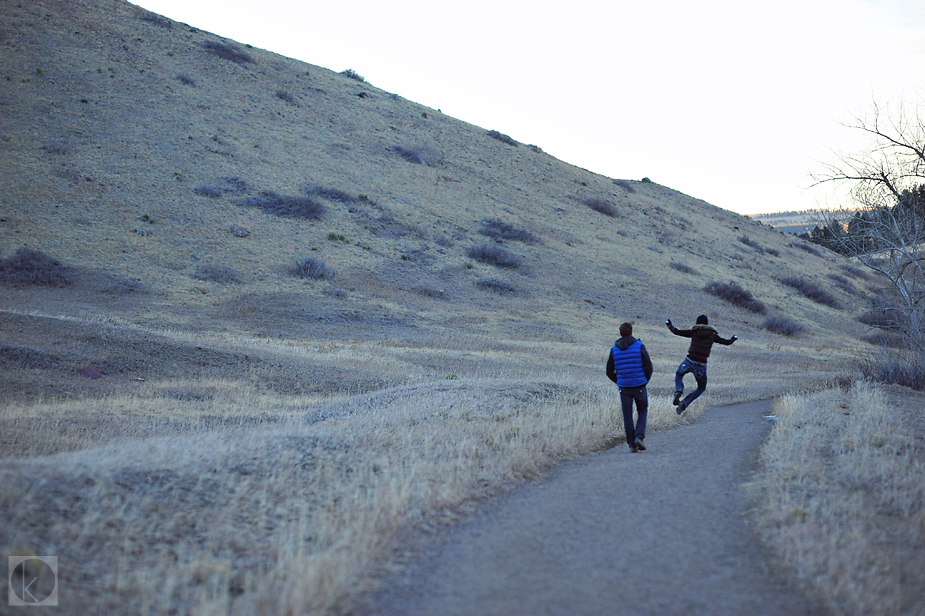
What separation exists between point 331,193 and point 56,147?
49.2 feet

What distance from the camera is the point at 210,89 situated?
49.1 m

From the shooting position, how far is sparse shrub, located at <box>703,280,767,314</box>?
1651 inches

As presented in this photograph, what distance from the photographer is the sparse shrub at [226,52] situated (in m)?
55.2

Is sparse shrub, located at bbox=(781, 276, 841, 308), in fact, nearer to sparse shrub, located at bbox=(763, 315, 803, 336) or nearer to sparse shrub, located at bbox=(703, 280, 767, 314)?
sparse shrub, located at bbox=(703, 280, 767, 314)

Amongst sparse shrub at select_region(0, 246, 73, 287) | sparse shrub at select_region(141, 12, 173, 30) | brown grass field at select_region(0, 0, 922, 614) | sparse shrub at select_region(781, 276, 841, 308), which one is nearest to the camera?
brown grass field at select_region(0, 0, 922, 614)

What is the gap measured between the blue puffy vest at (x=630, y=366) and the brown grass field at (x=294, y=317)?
3.46ft

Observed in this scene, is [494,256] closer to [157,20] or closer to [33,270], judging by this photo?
[33,270]

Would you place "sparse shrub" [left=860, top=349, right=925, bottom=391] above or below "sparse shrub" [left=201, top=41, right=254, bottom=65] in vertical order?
below

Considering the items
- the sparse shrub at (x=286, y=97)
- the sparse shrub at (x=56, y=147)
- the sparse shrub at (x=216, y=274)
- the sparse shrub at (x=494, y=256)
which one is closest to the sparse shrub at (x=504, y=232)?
the sparse shrub at (x=494, y=256)

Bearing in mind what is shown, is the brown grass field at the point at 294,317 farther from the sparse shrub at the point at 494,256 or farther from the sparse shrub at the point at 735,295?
the sparse shrub at the point at 735,295

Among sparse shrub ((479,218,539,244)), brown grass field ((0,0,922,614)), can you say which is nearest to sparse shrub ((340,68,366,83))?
brown grass field ((0,0,922,614))

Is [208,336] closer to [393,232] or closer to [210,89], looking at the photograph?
[393,232]

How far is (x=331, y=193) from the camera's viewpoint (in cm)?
4200

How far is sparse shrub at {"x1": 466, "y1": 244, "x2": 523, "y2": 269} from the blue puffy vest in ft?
98.6
